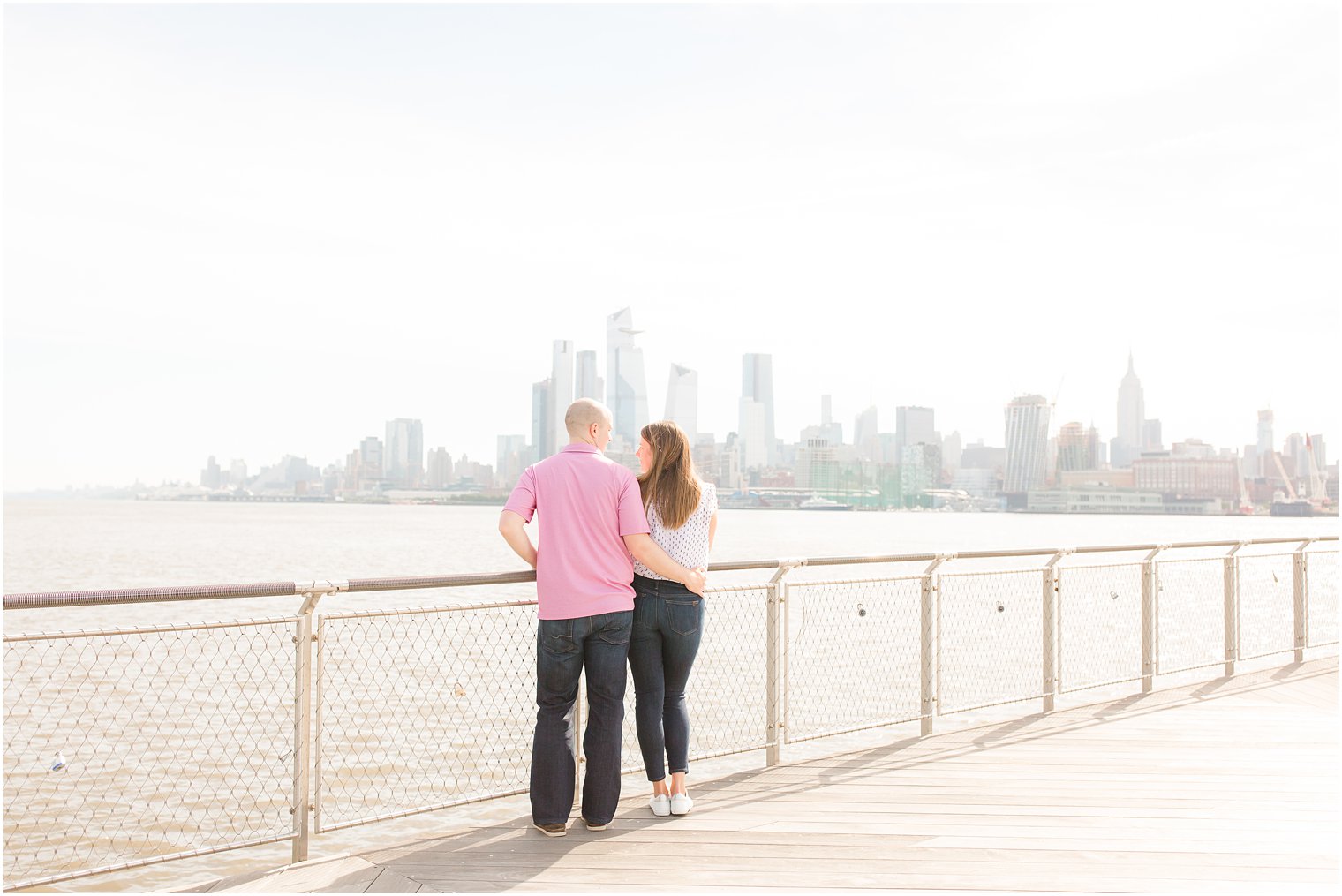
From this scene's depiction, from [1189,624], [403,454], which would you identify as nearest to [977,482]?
[403,454]

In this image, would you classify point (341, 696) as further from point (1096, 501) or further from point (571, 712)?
point (1096, 501)

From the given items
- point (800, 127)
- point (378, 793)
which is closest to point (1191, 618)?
point (378, 793)

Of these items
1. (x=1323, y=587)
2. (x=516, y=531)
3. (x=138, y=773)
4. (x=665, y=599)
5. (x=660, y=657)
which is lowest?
(x=138, y=773)

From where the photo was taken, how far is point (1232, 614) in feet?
27.6

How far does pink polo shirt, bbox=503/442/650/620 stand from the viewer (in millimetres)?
4219

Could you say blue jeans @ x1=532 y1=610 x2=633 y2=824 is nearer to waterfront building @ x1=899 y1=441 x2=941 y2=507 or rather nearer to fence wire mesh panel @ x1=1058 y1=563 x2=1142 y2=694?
fence wire mesh panel @ x1=1058 y1=563 x2=1142 y2=694

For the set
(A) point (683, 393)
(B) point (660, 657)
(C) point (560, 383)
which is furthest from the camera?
(A) point (683, 393)

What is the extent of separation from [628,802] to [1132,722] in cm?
362

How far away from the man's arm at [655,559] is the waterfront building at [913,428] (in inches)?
5070

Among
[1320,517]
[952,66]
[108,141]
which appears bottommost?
[1320,517]

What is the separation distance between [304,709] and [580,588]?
3.77ft

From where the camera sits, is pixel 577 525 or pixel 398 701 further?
pixel 398 701

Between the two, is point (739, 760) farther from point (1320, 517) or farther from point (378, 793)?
point (1320, 517)

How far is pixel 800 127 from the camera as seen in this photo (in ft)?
210
